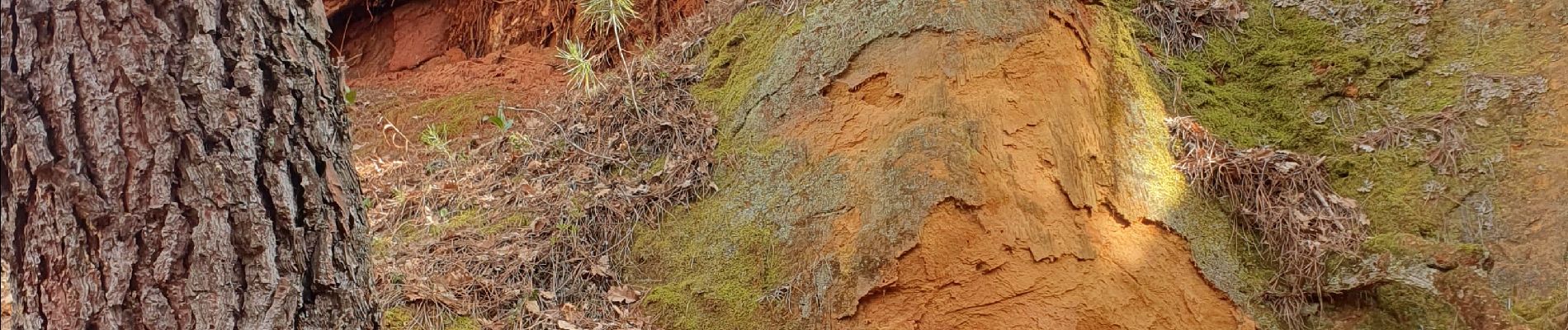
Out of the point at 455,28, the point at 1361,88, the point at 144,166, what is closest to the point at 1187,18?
the point at 1361,88

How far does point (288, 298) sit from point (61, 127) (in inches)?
19.7

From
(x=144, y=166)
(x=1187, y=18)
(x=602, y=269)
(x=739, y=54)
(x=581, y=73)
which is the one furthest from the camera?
(x=581, y=73)

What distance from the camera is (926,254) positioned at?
3.68 metres

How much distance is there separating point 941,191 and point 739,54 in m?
1.51

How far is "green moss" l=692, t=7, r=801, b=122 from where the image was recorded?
4.70 metres

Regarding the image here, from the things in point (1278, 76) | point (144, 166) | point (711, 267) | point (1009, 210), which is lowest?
point (711, 267)

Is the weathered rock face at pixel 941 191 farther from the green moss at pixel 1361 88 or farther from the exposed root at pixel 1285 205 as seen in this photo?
the green moss at pixel 1361 88

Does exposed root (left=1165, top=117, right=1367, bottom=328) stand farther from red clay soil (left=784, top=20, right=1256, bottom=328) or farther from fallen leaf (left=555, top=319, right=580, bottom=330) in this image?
fallen leaf (left=555, top=319, right=580, bottom=330)

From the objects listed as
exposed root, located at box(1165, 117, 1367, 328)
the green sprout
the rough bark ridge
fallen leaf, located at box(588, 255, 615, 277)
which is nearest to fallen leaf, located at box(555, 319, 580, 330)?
fallen leaf, located at box(588, 255, 615, 277)

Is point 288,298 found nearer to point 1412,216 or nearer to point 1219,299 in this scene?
point 1219,299

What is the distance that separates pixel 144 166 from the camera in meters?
2.04

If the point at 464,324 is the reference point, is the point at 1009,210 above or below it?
above

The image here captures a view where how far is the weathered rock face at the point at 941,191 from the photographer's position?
145 inches

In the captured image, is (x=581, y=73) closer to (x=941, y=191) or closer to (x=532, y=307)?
(x=532, y=307)
